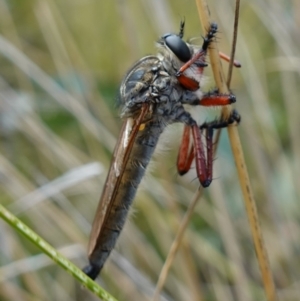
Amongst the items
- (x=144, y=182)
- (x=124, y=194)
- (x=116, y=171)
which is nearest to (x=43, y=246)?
(x=116, y=171)

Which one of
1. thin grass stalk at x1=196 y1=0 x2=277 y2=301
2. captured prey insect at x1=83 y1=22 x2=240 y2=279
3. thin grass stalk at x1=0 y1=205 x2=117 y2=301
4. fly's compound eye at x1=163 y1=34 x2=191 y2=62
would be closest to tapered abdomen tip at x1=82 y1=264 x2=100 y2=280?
captured prey insect at x1=83 y1=22 x2=240 y2=279

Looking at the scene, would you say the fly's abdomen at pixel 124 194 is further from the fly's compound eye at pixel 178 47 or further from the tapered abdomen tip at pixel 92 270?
the fly's compound eye at pixel 178 47

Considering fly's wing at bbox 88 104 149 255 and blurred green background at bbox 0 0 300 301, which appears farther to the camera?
blurred green background at bbox 0 0 300 301

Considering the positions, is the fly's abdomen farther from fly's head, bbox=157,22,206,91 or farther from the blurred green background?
fly's head, bbox=157,22,206,91

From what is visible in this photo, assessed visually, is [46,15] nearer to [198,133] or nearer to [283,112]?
[198,133]

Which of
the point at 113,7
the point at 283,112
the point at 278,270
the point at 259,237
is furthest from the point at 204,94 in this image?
the point at 113,7

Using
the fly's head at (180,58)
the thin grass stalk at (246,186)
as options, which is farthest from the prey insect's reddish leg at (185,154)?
the thin grass stalk at (246,186)

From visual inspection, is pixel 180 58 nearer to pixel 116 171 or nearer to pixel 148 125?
pixel 148 125
